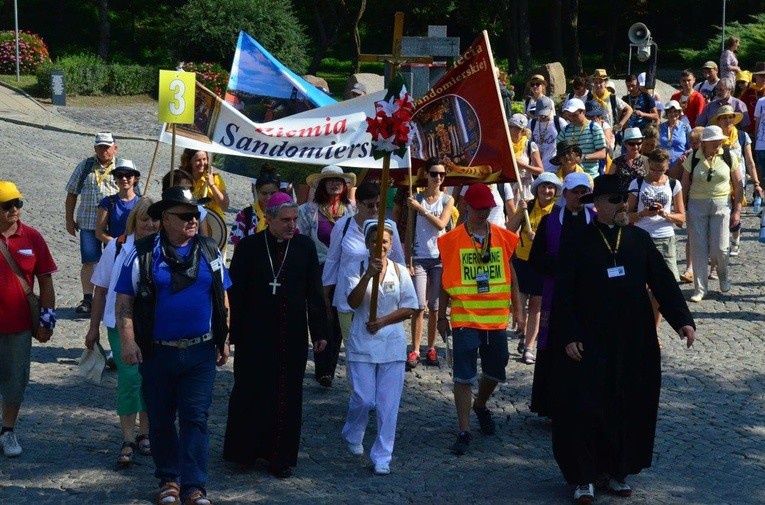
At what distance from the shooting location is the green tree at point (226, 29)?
112 ft

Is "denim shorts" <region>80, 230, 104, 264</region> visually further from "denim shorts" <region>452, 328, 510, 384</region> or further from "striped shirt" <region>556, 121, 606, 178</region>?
"striped shirt" <region>556, 121, 606, 178</region>

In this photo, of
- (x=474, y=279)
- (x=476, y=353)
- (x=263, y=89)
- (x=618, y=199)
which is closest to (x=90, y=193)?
(x=263, y=89)

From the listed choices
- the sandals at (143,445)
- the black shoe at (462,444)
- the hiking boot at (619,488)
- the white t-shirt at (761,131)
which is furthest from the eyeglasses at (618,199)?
the white t-shirt at (761,131)

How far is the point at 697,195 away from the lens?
43.5 feet

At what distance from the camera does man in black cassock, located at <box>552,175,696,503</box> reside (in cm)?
753

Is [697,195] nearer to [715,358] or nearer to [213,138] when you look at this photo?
[715,358]

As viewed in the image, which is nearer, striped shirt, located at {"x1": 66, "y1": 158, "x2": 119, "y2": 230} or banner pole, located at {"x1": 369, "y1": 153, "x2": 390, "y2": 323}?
banner pole, located at {"x1": 369, "y1": 153, "x2": 390, "y2": 323}

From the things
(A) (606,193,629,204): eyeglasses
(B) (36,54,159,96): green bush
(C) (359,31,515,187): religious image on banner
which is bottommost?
(A) (606,193,629,204): eyeglasses

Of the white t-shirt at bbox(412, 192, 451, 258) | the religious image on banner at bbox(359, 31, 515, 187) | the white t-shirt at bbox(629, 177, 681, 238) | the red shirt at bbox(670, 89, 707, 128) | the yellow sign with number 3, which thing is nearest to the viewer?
the religious image on banner at bbox(359, 31, 515, 187)

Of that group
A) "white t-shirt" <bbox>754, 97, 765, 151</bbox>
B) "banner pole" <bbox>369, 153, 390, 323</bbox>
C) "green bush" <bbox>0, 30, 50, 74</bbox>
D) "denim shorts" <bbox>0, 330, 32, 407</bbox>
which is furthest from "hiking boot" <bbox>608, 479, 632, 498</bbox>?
"green bush" <bbox>0, 30, 50, 74</bbox>

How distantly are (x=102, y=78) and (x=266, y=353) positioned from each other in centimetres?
2674

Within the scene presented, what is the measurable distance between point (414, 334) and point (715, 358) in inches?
105

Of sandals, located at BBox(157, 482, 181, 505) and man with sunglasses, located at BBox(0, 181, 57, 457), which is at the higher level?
man with sunglasses, located at BBox(0, 181, 57, 457)

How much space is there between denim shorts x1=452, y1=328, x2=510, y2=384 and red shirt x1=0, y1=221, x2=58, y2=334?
108 inches
